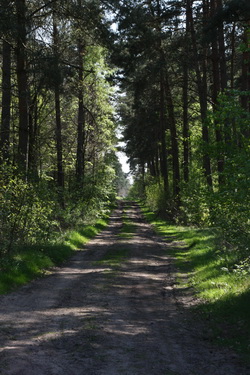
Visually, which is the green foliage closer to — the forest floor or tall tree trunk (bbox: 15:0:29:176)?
tall tree trunk (bbox: 15:0:29:176)

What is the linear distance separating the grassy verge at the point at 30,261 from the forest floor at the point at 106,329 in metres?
Result: 0.36

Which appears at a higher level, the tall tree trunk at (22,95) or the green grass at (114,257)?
the tall tree trunk at (22,95)

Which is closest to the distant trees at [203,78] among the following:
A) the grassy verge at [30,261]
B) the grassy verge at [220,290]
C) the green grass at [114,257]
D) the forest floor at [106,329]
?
the grassy verge at [220,290]

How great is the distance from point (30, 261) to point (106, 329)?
5.68 m

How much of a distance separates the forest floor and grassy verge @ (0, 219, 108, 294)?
356 millimetres

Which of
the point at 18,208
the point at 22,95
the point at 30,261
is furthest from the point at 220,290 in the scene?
the point at 22,95

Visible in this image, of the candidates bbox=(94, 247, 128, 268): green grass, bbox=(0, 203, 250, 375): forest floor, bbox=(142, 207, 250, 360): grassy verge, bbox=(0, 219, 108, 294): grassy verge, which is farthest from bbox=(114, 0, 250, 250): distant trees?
bbox=(0, 219, 108, 294): grassy verge

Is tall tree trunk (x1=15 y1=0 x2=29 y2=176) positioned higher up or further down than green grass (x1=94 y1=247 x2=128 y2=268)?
higher up

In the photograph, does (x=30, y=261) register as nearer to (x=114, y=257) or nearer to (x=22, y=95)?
(x=114, y=257)

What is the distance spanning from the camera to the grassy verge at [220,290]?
21.2 feet

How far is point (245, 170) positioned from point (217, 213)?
3.39 m

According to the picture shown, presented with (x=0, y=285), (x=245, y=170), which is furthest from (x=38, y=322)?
(x=245, y=170)

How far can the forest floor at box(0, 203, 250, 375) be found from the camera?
16.4 ft

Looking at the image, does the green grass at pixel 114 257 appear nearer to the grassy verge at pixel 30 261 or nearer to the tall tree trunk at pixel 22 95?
the grassy verge at pixel 30 261
